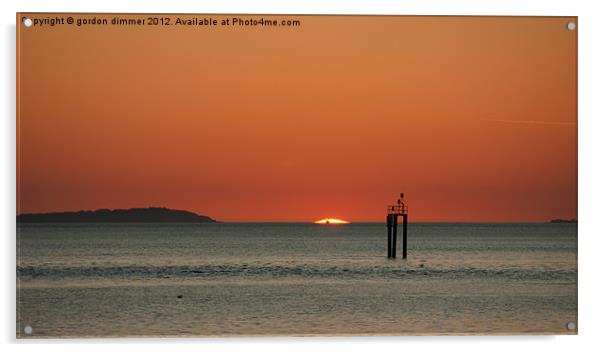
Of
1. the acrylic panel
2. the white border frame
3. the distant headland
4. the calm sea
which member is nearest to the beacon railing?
the acrylic panel

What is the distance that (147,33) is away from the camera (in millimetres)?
5727

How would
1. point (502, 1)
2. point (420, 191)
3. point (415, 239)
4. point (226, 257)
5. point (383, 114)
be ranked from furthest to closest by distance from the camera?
1. point (415, 239)
2. point (226, 257)
3. point (420, 191)
4. point (383, 114)
5. point (502, 1)

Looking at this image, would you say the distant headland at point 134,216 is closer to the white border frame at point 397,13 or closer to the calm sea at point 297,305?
the calm sea at point 297,305

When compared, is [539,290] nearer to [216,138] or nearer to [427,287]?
[427,287]

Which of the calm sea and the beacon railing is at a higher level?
the beacon railing

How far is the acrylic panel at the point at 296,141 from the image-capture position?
5695 mm

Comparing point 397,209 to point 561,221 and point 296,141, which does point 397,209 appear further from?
point 561,221

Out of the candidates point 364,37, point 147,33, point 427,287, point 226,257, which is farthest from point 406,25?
point 226,257

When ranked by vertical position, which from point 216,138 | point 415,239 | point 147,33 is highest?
point 147,33

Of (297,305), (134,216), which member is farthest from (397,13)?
(297,305)

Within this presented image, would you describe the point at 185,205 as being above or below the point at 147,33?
below

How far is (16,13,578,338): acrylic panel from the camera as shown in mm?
5695

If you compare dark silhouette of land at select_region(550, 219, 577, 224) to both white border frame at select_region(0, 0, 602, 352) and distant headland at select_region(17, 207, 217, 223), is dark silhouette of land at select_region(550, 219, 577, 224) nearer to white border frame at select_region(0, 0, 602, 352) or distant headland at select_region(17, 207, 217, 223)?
white border frame at select_region(0, 0, 602, 352)

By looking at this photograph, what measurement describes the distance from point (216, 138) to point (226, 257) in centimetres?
1322
